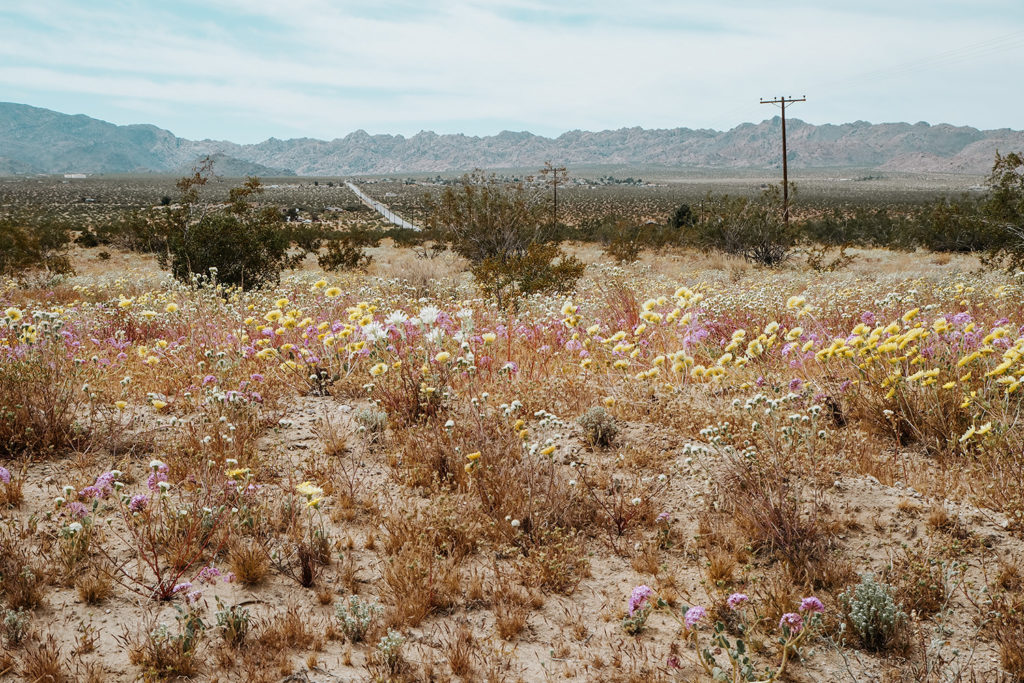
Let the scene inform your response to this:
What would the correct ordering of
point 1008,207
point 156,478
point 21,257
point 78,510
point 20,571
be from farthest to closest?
point 21,257 → point 1008,207 → point 156,478 → point 78,510 → point 20,571

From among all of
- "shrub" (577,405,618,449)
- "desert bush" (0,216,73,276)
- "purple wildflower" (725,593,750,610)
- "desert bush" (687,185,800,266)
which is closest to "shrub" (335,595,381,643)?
"purple wildflower" (725,593,750,610)

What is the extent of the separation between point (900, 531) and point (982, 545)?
1.11 feet

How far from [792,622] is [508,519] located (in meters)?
1.43

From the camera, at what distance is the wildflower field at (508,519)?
2553 mm

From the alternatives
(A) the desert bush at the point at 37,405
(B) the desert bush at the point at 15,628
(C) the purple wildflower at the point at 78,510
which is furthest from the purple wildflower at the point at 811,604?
(A) the desert bush at the point at 37,405

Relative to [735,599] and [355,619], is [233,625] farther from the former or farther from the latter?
[735,599]

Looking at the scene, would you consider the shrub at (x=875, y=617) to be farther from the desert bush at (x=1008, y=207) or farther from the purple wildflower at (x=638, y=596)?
the desert bush at (x=1008, y=207)

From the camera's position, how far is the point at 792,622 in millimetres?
2523

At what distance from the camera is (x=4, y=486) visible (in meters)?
3.39

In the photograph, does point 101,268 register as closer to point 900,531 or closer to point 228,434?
point 228,434

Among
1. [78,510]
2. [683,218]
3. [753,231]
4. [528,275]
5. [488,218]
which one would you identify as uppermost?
[683,218]

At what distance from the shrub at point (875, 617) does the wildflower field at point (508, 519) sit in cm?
1

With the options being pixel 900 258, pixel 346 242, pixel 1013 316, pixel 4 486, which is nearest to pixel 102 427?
pixel 4 486

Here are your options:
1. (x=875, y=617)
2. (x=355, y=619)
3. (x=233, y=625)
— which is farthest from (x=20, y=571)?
(x=875, y=617)
